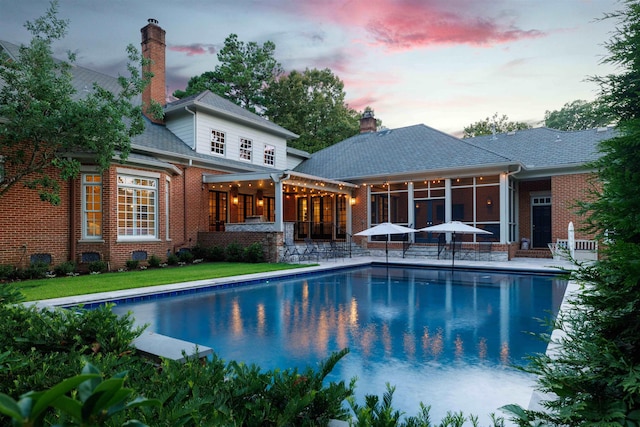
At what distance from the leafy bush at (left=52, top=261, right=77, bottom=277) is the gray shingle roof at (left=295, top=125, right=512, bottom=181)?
1273 centimetres

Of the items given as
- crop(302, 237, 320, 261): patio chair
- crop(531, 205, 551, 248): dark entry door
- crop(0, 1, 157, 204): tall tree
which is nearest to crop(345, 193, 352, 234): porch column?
crop(302, 237, 320, 261): patio chair

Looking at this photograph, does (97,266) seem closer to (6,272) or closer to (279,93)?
(6,272)

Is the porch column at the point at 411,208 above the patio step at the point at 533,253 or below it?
above

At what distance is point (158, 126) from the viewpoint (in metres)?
18.3

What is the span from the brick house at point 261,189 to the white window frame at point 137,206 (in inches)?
1.5

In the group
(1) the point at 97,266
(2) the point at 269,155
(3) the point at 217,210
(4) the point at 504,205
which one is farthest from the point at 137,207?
(4) the point at 504,205

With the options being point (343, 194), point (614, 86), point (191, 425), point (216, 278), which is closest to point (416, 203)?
point (343, 194)

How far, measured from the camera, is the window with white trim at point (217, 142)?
1853 centimetres

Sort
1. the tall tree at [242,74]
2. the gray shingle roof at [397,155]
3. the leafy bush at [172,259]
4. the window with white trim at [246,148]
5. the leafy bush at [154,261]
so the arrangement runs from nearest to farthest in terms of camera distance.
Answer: the leafy bush at [154,261] < the leafy bush at [172,259] < the gray shingle roof at [397,155] < the window with white trim at [246,148] < the tall tree at [242,74]

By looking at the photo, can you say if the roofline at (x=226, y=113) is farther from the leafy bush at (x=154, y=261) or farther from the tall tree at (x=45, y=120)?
the leafy bush at (x=154, y=261)

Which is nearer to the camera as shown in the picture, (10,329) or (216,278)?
(10,329)

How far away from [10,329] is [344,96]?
36091mm

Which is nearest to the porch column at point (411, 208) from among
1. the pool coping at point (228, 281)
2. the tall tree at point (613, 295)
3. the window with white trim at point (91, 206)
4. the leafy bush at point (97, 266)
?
the pool coping at point (228, 281)

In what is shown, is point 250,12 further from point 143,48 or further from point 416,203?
point 416,203
